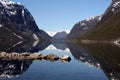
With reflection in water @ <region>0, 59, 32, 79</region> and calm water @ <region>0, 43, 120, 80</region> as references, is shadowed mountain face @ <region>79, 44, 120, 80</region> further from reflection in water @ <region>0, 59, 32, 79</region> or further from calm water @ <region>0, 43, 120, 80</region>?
reflection in water @ <region>0, 59, 32, 79</region>

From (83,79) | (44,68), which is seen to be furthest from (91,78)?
(44,68)

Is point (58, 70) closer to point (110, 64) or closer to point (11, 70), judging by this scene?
point (11, 70)

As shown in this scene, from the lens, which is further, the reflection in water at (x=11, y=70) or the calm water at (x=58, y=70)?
the reflection in water at (x=11, y=70)

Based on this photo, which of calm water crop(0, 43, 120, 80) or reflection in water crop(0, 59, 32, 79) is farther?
reflection in water crop(0, 59, 32, 79)

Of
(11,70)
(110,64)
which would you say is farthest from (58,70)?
(110,64)

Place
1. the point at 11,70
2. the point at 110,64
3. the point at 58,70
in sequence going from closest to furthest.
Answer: the point at 11,70 < the point at 58,70 < the point at 110,64

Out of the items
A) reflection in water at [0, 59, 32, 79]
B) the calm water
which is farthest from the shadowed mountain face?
reflection in water at [0, 59, 32, 79]

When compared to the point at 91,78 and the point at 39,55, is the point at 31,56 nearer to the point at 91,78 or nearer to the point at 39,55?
the point at 39,55

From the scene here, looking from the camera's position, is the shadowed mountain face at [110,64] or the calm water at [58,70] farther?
the shadowed mountain face at [110,64]

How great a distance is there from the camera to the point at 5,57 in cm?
11725

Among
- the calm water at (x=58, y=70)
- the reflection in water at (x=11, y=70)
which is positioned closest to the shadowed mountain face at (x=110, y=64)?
the calm water at (x=58, y=70)

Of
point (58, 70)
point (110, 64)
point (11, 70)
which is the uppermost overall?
point (110, 64)

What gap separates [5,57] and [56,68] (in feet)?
116

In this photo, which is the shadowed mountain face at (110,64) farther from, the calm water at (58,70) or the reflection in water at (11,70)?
the reflection in water at (11,70)
